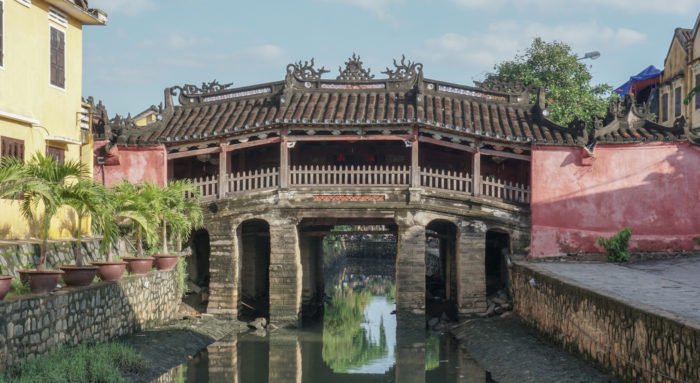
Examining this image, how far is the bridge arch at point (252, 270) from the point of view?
25.5 meters

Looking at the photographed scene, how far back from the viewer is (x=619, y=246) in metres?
23.1

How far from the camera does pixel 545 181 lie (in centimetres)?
2389

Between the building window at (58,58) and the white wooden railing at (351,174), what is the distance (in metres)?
6.64

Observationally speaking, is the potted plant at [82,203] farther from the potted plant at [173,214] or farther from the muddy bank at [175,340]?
the potted plant at [173,214]

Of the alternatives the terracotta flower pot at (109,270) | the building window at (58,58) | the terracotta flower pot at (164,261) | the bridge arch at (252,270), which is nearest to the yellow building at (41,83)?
the building window at (58,58)

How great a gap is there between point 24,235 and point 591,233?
14012 millimetres

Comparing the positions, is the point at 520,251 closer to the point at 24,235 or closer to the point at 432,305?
the point at 432,305

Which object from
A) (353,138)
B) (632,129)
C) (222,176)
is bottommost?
(222,176)

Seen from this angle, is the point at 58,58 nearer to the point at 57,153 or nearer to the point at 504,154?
the point at 57,153

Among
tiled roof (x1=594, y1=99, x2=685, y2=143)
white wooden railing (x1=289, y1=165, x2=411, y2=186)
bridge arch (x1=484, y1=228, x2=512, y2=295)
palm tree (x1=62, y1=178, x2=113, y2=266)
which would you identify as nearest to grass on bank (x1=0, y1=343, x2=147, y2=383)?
palm tree (x1=62, y1=178, x2=113, y2=266)

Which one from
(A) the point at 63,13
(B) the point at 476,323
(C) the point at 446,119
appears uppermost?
(A) the point at 63,13

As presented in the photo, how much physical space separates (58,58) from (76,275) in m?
6.37

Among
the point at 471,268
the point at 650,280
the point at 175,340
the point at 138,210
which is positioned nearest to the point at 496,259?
the point at 471,268

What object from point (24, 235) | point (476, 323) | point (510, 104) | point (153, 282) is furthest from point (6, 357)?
point (510, 104)
